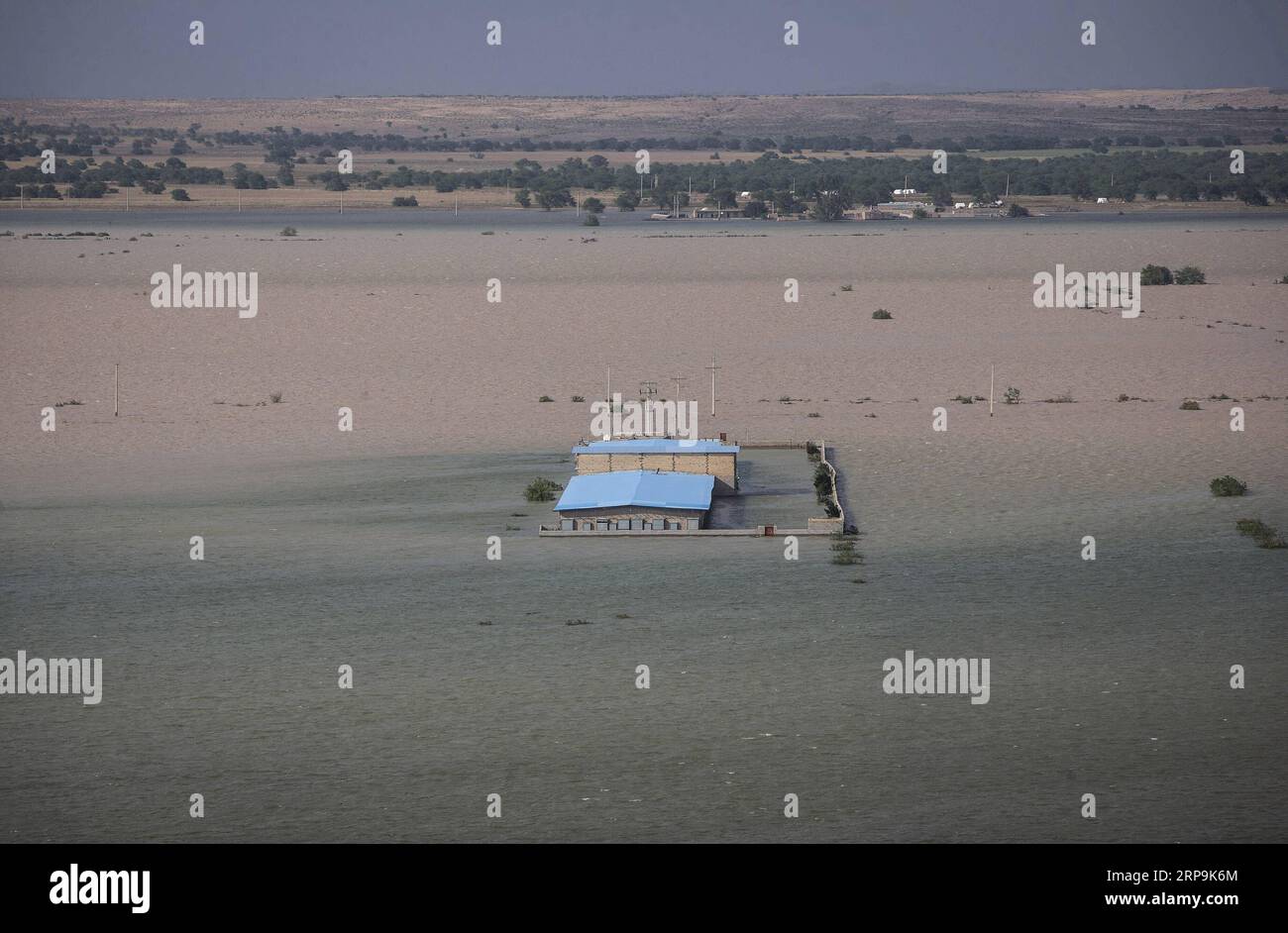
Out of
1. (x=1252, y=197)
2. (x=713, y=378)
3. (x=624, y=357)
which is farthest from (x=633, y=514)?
(x=1252, y=197)

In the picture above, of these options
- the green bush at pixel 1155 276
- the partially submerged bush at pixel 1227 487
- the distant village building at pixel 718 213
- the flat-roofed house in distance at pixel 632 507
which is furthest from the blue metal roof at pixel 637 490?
the distant village building at pixel 718 213

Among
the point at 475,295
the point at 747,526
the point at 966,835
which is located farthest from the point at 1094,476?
the point at 475,295

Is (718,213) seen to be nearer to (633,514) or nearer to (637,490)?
(637,490)

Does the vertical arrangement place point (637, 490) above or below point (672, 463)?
below

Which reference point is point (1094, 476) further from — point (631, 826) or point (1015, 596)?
point (631, 826)

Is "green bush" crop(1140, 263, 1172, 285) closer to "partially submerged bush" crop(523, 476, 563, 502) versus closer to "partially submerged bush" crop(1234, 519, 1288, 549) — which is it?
"partially submerged bush" crop(1234, 519, 1288, 549)

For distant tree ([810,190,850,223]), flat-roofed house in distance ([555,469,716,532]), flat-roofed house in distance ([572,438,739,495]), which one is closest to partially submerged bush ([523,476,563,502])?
flat-roofed house in distance ([572,438,739,495])
